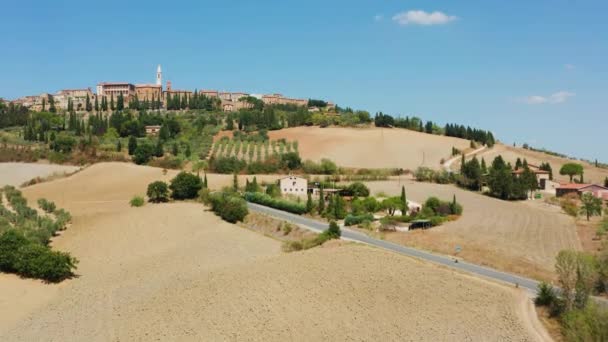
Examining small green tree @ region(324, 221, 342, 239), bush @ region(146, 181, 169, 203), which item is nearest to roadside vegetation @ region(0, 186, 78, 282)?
small green tree @ region(324, 221, 342, 239)

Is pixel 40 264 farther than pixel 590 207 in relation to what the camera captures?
No

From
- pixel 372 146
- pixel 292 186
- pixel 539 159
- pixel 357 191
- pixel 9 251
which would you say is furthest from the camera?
pixel 372 146

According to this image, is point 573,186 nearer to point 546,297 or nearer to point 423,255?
point 423,255

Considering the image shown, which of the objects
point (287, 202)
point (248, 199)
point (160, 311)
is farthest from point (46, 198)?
point (160, 311)

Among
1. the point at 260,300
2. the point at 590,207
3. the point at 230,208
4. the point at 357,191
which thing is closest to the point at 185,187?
the point at 230,208

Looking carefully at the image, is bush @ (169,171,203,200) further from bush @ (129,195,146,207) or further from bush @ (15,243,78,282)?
bush @ (15,243,78,282)

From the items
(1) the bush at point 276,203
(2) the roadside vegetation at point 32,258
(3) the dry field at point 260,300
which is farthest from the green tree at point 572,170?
(2) the roadside vegetation at point 32,258

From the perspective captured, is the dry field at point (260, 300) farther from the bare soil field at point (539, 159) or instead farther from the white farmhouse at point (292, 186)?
the bare soil field at point (539, 159)

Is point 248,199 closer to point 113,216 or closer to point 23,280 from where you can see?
point 113,216
